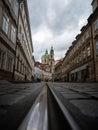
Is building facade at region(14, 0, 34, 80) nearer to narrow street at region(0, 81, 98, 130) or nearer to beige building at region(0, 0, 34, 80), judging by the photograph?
beige building at region(0, 0, 34, 80)

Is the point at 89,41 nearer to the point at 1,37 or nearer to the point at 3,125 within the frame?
the point at 1,37

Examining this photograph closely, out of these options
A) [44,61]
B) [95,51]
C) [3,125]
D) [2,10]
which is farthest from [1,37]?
[44,61]

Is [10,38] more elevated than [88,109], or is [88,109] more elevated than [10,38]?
[10,38]

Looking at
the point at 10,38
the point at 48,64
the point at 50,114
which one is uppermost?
the point at 48,64

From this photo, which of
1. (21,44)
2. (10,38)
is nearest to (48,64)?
(21,44)

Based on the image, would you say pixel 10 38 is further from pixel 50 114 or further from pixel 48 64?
pixel 48 64

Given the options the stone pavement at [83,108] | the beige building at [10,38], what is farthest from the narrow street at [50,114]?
the beige building at [10,38]

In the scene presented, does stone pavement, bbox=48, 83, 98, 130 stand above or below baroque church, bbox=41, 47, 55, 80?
below

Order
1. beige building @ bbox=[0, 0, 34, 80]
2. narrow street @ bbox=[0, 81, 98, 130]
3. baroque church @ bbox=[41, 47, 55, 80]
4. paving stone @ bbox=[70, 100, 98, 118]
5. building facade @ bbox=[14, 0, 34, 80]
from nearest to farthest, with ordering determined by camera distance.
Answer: narrow street @ bbox=[0, 81, 98, 130] → paving stone @ bbox=[70, 100, 98, 118] → beige building @ bbox=[0, 0, 34, 80] → building facade @ bbox=[14, 0, 34, 80] → baroque church @ bbox=[41, 47, 55, 80]

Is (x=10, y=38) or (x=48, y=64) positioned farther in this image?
(x=48, y=64)

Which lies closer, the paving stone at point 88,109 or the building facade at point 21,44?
the paving stone at point 88,109

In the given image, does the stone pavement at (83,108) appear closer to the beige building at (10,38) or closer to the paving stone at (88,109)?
the paving stone at (88,109)

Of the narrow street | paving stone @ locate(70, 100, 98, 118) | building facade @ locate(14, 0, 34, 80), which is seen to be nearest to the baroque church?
building facade @ locate(14, 0, 34, 80)

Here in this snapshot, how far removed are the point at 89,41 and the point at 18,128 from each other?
2184cm
